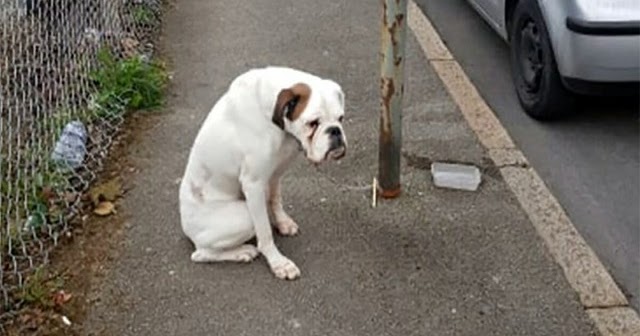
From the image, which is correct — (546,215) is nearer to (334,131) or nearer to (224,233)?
(334,131)

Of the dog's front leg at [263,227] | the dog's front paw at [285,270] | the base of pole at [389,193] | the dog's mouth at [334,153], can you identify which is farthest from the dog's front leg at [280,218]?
the dog's mouth at [334,153]

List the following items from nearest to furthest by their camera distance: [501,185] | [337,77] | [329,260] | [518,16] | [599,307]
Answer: [599,307], [329,260], [501,185], [518,16], [337,77]

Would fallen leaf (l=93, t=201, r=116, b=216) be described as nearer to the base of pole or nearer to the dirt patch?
the dirt patch

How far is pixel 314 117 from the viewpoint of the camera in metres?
3.49

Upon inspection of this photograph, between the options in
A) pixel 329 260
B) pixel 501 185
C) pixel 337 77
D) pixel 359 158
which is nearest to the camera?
pixel 329 260

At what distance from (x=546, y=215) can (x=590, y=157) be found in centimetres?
80

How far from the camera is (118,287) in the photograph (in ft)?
12.7

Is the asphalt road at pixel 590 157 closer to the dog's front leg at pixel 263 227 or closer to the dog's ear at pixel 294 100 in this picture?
the dog's front leg at pixel 263 227

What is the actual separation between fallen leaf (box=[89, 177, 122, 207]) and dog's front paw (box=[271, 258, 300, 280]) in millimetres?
1017

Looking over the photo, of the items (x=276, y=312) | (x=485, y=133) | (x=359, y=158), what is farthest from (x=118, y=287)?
(x=485, y=133)

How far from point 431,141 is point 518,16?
0.88 m

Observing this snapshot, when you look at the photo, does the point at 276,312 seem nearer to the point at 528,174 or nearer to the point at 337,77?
the point at 528,174

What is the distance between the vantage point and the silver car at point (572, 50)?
14.9 ft

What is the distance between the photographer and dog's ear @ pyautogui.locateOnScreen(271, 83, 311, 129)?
3.50 meters
